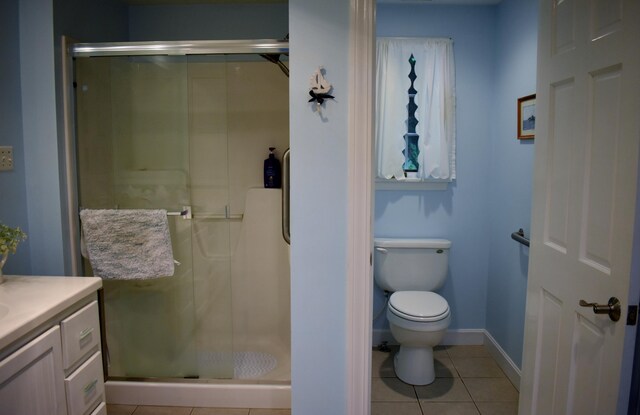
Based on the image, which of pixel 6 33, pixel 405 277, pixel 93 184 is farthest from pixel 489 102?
pixel 6 33

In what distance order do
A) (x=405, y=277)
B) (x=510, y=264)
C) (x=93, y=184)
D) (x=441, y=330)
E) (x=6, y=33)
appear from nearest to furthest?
1. (x=6, y=33)
2. (x=93, y=184)
3. (x=441, y=330)
4. (x=510, y=264)
5. (x=405, y=277)

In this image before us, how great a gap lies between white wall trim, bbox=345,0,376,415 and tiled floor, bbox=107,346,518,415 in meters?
0.61

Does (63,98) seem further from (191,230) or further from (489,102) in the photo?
(489,102)

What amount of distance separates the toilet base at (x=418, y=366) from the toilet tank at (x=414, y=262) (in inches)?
16.0

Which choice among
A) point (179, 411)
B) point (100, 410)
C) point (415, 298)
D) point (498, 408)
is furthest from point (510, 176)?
point (100, 410)

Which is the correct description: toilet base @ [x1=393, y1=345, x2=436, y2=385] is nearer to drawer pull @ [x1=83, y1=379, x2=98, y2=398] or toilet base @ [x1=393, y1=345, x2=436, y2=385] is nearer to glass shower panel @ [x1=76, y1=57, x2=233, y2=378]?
glass shower panel @ [x1=76, y1=57, x2=233, y2=378]

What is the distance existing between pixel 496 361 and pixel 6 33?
3264mm

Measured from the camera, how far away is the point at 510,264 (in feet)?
8.20

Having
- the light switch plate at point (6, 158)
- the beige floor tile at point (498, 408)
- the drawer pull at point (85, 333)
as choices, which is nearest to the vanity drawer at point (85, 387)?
the drawer pull at point (85, 333)

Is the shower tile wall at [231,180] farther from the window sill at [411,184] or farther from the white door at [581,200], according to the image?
the white door at [581,200]

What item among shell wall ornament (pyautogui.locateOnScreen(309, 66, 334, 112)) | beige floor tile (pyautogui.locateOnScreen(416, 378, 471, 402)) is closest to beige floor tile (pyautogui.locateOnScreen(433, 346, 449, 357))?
beige floor tile (pyautogui.locateOnScreen(416, 378, 471, 402))

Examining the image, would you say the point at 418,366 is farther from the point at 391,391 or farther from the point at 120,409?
the point at 120,409

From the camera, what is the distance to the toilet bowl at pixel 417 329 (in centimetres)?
229

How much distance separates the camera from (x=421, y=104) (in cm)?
269
